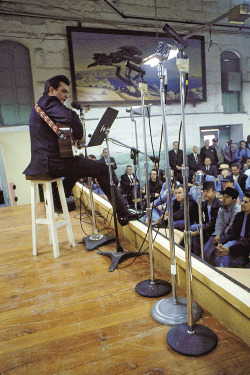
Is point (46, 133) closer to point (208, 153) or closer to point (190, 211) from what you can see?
point (190, 211)

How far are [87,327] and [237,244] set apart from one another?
2.27 meters

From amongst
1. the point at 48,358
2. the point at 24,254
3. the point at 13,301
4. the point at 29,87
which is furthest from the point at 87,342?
the point at 29,87

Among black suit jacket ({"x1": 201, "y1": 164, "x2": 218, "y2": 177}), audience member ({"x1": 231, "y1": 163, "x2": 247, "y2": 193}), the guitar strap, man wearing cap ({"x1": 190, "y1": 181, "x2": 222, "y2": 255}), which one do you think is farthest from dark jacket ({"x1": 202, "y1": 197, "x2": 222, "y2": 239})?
black suit jacket ({"x1": 201, "y1": 164, "x2": 218, "y2": 177})

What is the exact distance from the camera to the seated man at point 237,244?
3.25 metres

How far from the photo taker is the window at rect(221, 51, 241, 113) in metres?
9.64

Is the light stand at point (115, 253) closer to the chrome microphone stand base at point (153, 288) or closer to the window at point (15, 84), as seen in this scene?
the chrome microphone stand base at point (153, 288)

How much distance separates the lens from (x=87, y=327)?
1.54 metres

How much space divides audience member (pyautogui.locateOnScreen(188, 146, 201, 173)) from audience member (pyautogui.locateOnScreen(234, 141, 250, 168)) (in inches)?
49.9

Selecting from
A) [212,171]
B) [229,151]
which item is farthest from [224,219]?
[229,151]

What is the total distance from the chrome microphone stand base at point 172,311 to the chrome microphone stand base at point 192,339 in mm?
62

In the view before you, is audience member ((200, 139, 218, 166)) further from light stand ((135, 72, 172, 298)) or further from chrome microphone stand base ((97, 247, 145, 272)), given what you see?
light stand ((135, 72, 172, 298))

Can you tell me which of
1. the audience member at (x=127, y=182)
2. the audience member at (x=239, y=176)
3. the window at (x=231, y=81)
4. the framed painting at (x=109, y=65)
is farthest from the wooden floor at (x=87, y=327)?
the window at (x=231, y=81)

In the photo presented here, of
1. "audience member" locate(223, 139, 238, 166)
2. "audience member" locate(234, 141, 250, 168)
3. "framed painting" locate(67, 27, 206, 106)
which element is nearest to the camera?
"framed painting" locate(67, 27, 206, 106)

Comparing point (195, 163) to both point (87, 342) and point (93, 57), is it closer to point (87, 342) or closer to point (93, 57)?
point (93, 57)
